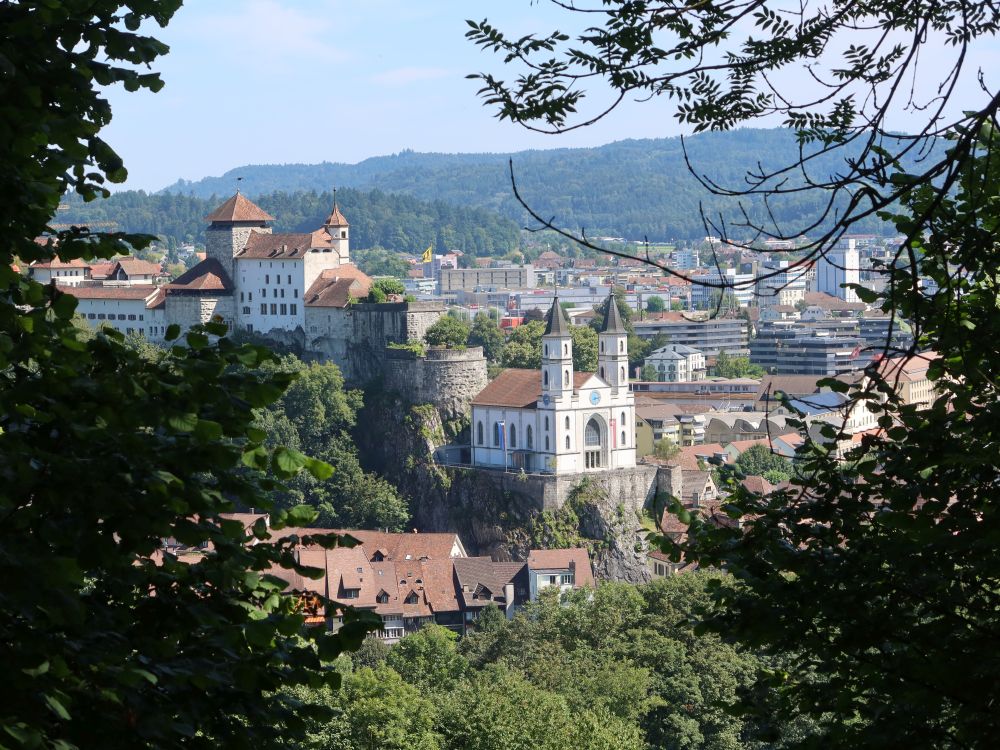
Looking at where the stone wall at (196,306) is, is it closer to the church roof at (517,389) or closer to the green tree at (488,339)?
the church roof at (517,389)

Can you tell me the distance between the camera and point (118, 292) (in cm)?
7669

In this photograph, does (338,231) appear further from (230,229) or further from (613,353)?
(613,353)

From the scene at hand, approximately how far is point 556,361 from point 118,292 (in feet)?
77.4

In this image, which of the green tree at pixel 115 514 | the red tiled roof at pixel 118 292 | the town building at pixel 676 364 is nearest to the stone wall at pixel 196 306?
the red tiled roof at pixel 118 292

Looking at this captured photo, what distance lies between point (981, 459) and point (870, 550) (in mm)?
1680

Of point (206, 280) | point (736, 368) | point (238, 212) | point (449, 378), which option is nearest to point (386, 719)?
point (449, 378)

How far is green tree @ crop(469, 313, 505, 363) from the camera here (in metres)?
96.8

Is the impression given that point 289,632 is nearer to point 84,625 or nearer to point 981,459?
point 84,625

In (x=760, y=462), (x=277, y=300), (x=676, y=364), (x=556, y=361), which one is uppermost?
(x=277, y=300)

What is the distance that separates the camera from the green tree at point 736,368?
424 ft

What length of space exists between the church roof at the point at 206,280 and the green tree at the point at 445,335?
10.1 metres

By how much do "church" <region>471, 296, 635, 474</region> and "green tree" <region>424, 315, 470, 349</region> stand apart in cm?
385

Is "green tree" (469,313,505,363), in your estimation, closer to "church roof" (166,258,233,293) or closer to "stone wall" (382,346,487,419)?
"church roof" (166,258,233,293)

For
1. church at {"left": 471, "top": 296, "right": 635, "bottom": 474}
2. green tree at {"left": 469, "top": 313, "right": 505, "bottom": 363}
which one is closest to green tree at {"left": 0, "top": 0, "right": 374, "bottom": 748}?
church at {"left": 471, "top": 296, "right": 635, "bottom": 474}
